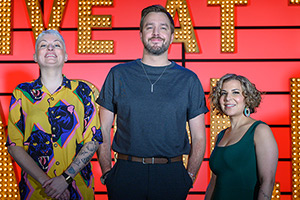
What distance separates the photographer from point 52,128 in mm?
2654

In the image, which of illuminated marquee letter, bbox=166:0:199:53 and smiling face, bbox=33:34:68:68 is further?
illuminated marquee letter, bbox=166:0:199:53

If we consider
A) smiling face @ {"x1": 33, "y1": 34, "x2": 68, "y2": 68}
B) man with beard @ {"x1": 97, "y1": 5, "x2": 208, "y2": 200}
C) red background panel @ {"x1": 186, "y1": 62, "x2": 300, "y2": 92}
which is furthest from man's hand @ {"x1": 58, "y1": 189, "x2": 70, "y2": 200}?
red background panel @ {"x1": 186, "y1": 62, "x2": 300, "y2": 92}

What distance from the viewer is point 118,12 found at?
15.2 ft

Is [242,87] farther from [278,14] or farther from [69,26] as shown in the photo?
[69,26]

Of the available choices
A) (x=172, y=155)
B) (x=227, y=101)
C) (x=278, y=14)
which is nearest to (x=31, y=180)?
(x=172, y=155)

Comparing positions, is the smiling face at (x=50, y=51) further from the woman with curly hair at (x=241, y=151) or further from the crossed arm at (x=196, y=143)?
the woman with curly hair at (x=241, y=151)

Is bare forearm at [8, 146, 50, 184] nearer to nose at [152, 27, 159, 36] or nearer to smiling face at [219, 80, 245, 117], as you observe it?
nose at [152, 27, 159, 36]

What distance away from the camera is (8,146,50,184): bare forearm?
2574 mm

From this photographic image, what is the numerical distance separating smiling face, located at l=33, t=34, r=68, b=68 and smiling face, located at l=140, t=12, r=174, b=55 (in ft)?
2.17

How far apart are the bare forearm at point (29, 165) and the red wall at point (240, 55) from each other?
205cm

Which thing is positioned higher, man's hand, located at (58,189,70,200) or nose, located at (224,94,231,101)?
nose, located at (224,94,231,101)

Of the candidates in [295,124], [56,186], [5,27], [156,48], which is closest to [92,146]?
[56,186]

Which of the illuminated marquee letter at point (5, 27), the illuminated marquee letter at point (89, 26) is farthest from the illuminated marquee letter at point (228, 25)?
the illuminated marquee letter at point (5, 27)

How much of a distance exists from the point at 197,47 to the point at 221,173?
211cm
